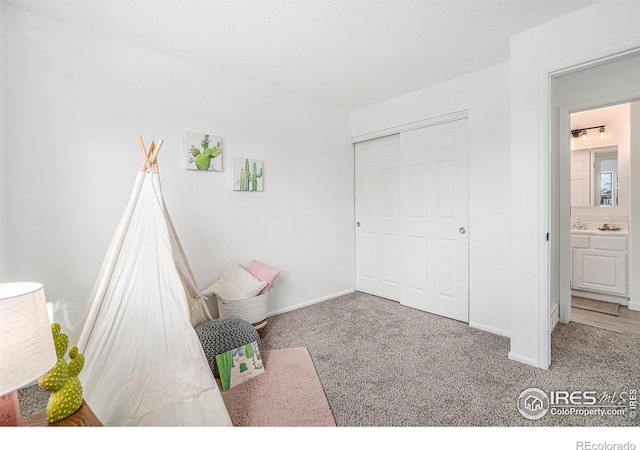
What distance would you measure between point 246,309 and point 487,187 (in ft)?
8.08

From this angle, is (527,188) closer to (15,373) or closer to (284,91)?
(284,91)

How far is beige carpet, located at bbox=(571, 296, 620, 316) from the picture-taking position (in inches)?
130

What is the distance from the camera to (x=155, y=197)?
6.43 ft

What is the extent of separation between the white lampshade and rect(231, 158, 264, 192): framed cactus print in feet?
7.01

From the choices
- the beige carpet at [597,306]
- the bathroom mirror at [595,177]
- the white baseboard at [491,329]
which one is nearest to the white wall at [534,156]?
the white baseboard at [491,329]

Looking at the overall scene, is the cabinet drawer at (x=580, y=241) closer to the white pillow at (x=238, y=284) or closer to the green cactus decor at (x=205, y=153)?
the white pillow at (x=238, y=284)

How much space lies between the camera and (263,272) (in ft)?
9.70

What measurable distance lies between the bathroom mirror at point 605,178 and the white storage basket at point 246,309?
4.72 meters

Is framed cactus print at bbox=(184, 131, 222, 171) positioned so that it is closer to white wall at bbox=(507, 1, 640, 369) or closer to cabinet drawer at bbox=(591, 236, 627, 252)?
white wall at bbox=(507, 1, 640, 369)

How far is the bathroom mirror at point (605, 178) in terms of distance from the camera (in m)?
4.05

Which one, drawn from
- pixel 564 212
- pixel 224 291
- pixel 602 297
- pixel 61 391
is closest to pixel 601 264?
pixel 602 297

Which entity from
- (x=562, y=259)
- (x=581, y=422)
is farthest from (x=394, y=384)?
(x=562, y=259)

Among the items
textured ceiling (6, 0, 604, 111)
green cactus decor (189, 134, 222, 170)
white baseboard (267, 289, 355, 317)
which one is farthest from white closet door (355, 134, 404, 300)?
green cactus decor (189, 134, 222, 170)

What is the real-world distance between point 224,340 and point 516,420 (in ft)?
5.91
